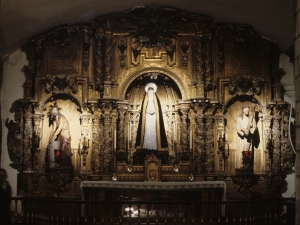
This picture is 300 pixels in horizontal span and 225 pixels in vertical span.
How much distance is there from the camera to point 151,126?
1432cm

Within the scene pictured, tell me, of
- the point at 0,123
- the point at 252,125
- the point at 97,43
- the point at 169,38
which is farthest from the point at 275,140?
the point at 0,123

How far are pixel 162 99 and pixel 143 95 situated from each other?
1.74ft

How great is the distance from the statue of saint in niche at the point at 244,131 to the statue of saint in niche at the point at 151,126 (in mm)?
1918

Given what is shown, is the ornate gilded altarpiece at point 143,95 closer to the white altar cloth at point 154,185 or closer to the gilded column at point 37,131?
the gilded column at point 37,131

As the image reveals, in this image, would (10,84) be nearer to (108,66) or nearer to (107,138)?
(108,66)

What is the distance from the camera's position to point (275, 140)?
1412cm

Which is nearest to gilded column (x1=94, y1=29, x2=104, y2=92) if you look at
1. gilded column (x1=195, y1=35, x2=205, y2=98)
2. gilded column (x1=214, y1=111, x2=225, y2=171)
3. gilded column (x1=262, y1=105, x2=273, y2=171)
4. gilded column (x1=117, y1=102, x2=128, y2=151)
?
gilded column (x1=117, y1=102, x2=128, y2=151)

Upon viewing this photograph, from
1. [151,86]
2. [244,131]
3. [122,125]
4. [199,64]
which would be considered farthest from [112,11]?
[244,131]

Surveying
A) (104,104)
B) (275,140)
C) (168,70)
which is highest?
(168,70)

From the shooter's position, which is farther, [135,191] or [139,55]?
[139,55]

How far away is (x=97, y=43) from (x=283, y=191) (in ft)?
20.4

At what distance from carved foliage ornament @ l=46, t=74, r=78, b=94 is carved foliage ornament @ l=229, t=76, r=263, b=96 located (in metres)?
4.08

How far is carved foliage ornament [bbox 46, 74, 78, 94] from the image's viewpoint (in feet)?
46.3

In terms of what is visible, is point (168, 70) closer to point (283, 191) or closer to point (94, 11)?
point (94, 11)
